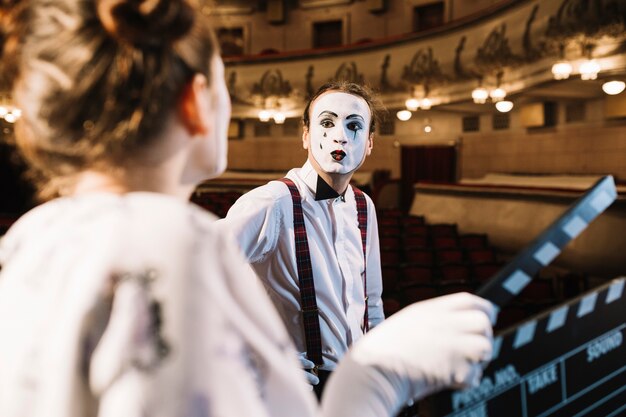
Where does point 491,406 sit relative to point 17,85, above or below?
below

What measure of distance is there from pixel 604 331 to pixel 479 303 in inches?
30.6

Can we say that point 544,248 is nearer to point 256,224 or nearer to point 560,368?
point 560,368

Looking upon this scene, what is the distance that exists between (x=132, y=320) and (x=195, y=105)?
324 mm

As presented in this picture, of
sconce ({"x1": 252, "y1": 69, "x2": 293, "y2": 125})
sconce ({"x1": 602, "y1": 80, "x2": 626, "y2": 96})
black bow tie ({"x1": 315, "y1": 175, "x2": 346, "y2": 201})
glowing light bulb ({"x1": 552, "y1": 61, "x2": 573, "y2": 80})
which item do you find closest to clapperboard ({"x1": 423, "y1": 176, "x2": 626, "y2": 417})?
black bow tie ({"x1": 315, "y1": 175, "x2": 346, "y2": 201})

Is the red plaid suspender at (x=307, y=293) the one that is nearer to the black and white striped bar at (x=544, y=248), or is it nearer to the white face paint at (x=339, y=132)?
the white face paint at (x=339, y=132)

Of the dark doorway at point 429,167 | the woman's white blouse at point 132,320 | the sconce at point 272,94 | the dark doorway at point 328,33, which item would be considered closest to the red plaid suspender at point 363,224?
the woman's white blouse at point 132,320

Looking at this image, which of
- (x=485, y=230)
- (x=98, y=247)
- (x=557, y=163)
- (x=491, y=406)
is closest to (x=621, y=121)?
(x=557, y=163)

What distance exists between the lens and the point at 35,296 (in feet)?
2.27

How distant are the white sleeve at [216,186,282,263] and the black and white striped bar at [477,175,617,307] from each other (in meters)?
1.10

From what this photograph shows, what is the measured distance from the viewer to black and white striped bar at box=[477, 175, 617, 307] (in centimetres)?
100

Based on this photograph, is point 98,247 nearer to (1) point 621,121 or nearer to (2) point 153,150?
(2) point 153,150

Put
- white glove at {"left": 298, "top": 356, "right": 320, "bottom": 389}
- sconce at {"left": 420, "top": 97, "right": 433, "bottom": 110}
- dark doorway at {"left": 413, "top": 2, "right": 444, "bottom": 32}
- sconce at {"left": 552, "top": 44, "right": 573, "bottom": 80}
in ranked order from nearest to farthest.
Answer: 1. white glove at {"left": 298, "top": 356, "right": 320, "bottom": 389}
2. sconce at {"left": 552, "top": 44, "right": 573, "bottom": 80}
3. sconce at {"left": 420, "top": 97, "right": 433, "bottom": 110}
4. dark doorway at {"left": 413, "top": 2, "right": 444, "bottom": 32}

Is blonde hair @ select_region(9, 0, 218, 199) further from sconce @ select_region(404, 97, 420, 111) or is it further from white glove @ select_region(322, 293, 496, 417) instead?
sconce @ select_region(404, 97, 420, 111)

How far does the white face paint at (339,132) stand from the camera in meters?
2.23
